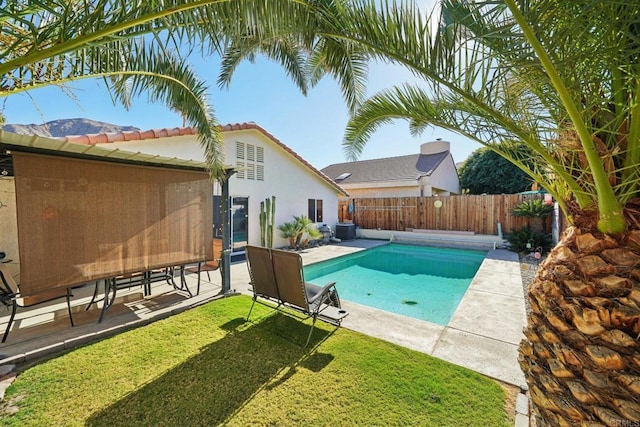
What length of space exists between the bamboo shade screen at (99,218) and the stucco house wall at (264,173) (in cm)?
367

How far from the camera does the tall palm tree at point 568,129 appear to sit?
1503mm

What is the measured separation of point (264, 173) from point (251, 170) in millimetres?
784

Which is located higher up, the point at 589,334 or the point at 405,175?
the point at 405,175

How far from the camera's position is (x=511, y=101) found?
228 centimetres

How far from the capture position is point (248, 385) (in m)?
3.32

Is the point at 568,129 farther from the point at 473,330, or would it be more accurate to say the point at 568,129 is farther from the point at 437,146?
the point at 437,146

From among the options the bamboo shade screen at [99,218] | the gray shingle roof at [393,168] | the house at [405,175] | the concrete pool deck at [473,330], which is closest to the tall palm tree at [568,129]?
the concrete pool deck at [473,330]

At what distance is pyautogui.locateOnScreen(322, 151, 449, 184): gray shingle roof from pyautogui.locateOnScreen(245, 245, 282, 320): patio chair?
59.8 ft

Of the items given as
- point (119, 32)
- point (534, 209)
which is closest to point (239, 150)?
point (119, 32)

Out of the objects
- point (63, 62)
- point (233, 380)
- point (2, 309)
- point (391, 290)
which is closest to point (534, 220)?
point (391, 290)

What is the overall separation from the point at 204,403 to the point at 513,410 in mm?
3502

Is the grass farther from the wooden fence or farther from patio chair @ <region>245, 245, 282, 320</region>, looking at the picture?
the wooden fence

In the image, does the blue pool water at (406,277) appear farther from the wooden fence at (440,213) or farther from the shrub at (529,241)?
the wooden fence at (440,213)

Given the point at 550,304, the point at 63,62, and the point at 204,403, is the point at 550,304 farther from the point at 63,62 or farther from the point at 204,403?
the point at 63,62
